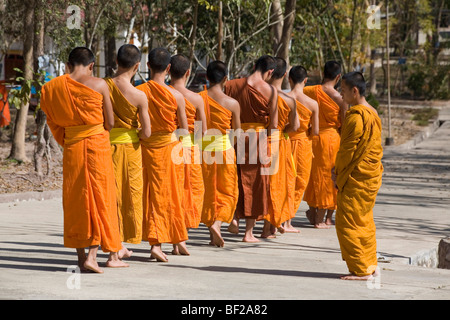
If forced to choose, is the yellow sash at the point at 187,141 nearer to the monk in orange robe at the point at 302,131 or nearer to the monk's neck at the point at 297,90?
the monk in orange robe at the point at 302,131

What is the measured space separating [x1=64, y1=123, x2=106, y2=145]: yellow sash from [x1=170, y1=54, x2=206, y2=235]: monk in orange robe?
1424 mm

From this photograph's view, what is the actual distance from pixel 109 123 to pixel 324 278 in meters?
2.26

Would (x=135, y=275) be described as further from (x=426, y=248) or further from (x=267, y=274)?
(x=426, y=248)

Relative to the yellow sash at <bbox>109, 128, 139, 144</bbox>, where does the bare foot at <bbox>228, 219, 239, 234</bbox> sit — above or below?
below

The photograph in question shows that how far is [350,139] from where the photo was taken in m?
7.25

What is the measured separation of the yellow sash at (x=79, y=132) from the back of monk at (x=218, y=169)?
7.03 feet

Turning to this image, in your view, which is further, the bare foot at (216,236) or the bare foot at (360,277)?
the bare foot at (216,236)

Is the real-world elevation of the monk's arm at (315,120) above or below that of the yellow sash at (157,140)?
above

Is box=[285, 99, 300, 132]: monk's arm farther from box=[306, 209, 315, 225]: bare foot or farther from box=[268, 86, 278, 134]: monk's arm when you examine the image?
box=[306, 209, 315, 225]: bare foot

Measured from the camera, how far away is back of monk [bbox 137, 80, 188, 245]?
8.02 metres

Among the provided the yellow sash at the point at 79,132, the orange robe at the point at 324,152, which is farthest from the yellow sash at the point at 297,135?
the yellow sash at the point at 79,132

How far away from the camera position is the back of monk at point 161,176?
8.02m

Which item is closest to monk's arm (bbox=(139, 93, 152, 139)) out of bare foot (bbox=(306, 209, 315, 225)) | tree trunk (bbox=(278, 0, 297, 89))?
bare foot (bbox=(306, 209, 315, 225))

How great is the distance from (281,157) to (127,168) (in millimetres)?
2517
